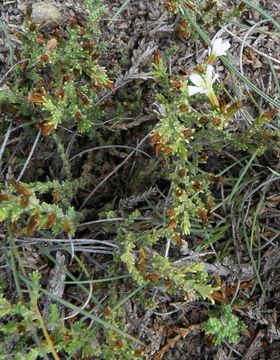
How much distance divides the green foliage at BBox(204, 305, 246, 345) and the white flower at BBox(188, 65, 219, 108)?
684 mm

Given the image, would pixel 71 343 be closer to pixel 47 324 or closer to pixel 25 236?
pixel 47 324

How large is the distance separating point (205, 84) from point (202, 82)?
0.01 metres

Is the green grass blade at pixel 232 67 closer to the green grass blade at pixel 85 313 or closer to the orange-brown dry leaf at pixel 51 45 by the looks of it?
the orange-brown dry leaf at pixel 51 45

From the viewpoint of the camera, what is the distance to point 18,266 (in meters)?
1.89

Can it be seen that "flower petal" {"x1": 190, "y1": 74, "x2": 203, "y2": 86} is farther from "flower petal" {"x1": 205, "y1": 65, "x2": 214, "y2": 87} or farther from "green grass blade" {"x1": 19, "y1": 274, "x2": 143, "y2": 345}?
"green grass blade" {"x1": 19, "y1": 274, "x2": 143, "y2": 345}

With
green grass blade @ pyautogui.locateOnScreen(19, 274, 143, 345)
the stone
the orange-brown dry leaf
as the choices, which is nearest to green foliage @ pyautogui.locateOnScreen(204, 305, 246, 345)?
green grass blade @ pyautogui.locateOnScreen(19, 274, 143, 345)

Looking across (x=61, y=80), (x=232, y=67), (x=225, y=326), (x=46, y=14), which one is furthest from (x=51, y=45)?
(x=225, y=326)

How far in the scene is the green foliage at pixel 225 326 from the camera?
176cm

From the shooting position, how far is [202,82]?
168cm

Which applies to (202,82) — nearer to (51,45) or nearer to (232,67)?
(232,67)

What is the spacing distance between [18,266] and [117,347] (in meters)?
0.46

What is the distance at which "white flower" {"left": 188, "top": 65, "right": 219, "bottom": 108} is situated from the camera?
1.66m

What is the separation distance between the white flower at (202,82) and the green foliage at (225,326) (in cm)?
72

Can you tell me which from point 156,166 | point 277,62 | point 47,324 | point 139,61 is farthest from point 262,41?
point 47,324
